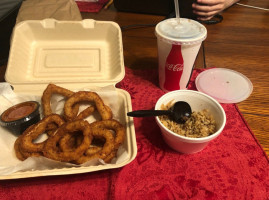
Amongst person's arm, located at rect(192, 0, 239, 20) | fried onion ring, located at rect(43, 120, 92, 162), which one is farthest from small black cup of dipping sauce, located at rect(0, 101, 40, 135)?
person's arm, located at rect(192, 0, 239, 20)

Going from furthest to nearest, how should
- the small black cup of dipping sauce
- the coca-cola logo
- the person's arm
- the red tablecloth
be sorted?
the person's arm
the coca-cola logo
the small black cup of dipping sauce
the red tablecloth

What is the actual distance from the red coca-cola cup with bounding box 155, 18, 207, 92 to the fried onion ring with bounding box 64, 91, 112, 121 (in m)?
0.32

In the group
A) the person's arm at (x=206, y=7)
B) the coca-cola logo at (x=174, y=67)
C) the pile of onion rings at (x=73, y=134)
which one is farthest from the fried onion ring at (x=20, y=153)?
the person's arm at (x=206, y=7)

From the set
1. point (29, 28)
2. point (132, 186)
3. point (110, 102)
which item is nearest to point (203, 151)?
point (132, 186)

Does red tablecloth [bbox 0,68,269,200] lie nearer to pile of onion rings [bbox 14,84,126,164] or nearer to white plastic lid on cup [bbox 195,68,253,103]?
pile of onion rings [bbox 14,84,126,164]

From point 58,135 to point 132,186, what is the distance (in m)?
0.31

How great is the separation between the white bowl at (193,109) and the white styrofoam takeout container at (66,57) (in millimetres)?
156

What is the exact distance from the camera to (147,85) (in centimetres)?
106

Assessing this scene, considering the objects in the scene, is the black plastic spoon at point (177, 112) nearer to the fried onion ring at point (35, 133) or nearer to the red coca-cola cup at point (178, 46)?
the red coca-cola cup at point (178, 46)

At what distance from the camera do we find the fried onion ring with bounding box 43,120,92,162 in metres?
0.68

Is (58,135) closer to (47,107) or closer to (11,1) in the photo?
(47,107)

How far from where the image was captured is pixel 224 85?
1.03 metres

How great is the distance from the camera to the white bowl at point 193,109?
668 mm

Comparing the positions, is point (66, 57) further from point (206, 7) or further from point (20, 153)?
point (206, 7)
